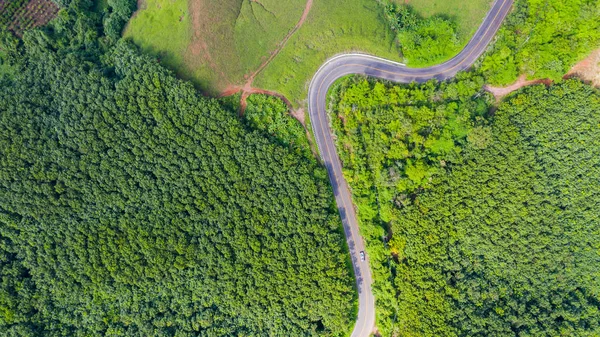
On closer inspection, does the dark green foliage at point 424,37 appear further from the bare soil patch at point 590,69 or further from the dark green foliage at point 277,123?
the dark green foliage at point 277,123

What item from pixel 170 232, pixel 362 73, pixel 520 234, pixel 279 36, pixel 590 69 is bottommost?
pixel 170 232

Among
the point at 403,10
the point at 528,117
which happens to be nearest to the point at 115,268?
the point at 403,10

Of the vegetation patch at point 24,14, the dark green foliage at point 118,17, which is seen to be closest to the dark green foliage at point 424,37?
the dark green foliage at point 118,17

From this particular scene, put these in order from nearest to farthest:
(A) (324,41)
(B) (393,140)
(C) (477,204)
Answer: (C) (477,204), (B) (393,140), (A) (324,41)

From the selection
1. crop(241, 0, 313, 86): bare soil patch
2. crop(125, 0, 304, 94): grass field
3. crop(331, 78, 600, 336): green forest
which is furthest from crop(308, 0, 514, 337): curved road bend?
crop(125, 0, 304, 94): grass field

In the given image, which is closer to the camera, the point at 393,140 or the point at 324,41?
the point at 393,140

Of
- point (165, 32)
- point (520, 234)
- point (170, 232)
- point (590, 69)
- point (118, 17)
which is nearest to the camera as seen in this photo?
point (520, 234)

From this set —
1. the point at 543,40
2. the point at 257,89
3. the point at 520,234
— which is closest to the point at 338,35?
the point at 257,89

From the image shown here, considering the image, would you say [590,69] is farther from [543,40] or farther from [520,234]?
[520,234]
